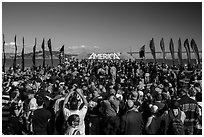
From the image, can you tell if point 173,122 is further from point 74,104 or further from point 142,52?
→ point 142,52

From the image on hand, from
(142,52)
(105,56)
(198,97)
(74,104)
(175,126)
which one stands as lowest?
(175,126)

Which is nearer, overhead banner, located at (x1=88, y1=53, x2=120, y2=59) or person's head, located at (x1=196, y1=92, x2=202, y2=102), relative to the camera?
person's head, located at (x1=196, y1=92, x2=202, y2=102)

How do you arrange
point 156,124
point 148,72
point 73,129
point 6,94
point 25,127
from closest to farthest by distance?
point 73,129
point 156,124
point 25,127
point 6,94
point 148,72

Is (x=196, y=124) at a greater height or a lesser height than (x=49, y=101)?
lesser

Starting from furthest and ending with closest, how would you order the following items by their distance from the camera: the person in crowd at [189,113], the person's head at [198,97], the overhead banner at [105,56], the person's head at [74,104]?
the overhead banner at [105,56] < the person's head at [198,97] < the person in crowd at [189,113] < the person's head at [74,104]

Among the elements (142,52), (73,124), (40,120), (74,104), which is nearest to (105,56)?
(142,52)

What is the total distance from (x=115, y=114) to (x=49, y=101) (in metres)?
1.98

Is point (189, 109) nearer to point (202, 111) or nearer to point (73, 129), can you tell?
point (202, 111)

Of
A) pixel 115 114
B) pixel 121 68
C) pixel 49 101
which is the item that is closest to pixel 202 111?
pixel 115 114

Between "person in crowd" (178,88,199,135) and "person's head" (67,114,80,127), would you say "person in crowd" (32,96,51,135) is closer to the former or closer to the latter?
"person's head" (67,114,80,127)

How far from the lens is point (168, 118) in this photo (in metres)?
5.61

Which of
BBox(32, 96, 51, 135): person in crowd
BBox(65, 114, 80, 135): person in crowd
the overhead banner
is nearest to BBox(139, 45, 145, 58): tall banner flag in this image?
the overhead banner

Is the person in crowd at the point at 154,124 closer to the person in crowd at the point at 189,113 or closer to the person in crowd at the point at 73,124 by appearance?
the person in crowd at the point at 189,113

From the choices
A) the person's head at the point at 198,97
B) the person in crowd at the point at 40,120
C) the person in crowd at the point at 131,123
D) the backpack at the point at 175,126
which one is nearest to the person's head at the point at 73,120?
the person in crowd at the point at 40,120
